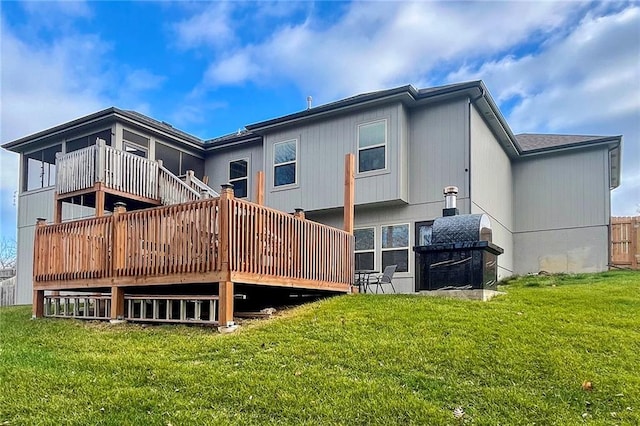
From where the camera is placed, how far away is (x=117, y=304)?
9.10 m

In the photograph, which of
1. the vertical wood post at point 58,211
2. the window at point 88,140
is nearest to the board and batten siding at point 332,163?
the window at point 88,140

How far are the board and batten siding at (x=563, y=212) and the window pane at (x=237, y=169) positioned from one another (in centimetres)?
853

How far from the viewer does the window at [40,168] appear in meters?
17.5

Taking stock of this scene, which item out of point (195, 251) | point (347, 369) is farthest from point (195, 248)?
point (347, 369)

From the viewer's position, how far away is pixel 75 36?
11336 millimetres

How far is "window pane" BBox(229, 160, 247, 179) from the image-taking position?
1669 centimetres

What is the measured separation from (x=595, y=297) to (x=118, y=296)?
8261mm

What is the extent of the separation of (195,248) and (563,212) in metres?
12.0

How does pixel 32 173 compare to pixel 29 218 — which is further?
pixel 32 173

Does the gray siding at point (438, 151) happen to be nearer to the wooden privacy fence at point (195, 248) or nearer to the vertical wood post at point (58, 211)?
the wooden privacy fence at point (195, 248)

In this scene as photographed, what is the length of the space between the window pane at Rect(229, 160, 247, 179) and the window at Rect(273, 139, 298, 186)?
176 centimetres

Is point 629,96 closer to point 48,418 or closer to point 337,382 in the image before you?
point 337,382

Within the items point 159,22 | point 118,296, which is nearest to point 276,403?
point 118,296

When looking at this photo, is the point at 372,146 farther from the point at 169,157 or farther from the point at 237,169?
the point at 169,157
